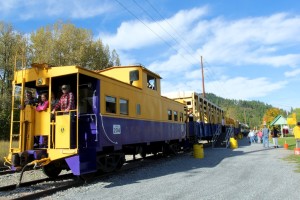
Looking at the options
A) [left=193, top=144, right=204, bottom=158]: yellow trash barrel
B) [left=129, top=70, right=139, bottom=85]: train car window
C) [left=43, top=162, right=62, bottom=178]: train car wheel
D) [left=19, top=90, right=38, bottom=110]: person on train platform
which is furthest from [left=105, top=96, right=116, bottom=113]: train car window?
[left=193, top=144, right=204, bottom=158]: yellow trash barrel

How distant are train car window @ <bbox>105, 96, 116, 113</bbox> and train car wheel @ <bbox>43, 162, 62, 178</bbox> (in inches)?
93.1

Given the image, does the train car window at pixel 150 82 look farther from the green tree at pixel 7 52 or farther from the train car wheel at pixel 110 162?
the green tree at pixel 7 52

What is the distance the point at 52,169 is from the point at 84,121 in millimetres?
2097

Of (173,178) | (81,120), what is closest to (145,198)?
(173,178)

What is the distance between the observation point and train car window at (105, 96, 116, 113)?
9.57 m

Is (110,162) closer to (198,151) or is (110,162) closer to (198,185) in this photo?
(198,185)

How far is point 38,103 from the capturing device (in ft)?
31.2

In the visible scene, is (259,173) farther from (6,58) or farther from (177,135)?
(6,58)

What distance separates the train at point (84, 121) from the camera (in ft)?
27.5

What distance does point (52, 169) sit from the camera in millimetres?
9805

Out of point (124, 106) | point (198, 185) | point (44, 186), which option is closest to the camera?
point (198, 185)

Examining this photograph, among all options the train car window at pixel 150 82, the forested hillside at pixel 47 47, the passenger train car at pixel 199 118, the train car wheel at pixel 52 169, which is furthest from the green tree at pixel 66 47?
the train car wheel at pixel 52 169

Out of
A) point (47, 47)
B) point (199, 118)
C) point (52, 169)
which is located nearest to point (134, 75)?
point (52, 169)

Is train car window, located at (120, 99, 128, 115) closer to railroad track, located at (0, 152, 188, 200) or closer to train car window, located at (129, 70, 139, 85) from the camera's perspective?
train car window, located at (129, 70, 139, 85)
